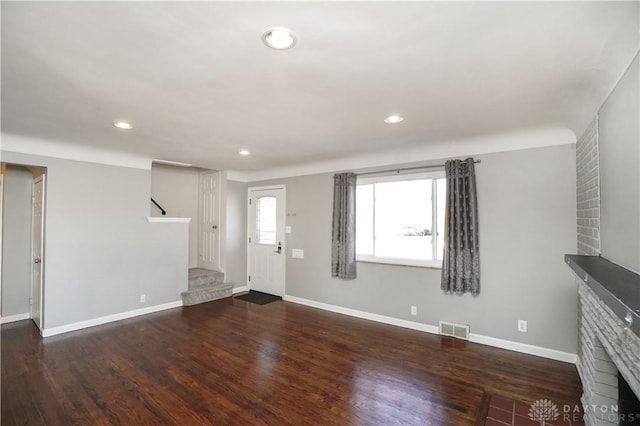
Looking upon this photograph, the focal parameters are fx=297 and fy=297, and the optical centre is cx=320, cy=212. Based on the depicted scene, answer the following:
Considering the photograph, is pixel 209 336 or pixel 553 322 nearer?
pixel 553 322

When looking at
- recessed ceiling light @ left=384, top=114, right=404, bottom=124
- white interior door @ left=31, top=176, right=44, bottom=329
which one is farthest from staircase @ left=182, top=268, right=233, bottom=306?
recessed ceiling light @ left=384, top=114, right=404, bottom=124

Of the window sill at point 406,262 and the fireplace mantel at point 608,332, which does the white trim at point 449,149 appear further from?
the fireplace mantel at point 608,332

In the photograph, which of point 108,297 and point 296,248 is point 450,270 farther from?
point 108,297

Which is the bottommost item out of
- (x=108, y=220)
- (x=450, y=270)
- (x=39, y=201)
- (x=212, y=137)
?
(x=450, y=270)

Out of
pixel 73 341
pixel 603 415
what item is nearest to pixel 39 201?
pixel 73 341

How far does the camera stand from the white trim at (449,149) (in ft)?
10.5

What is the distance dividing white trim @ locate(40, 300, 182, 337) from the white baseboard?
6.55ft

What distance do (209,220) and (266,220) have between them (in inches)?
48.7

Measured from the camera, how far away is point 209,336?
Answer: 375 centimetres

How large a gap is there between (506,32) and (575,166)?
7.69ft

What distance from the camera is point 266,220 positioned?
595 centimetres

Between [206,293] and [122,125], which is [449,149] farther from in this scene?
[206,293]

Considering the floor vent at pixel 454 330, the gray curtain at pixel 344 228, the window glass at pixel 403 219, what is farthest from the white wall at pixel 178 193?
the floor vent at pixel 454 330

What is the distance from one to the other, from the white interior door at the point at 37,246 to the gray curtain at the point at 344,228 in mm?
3941
